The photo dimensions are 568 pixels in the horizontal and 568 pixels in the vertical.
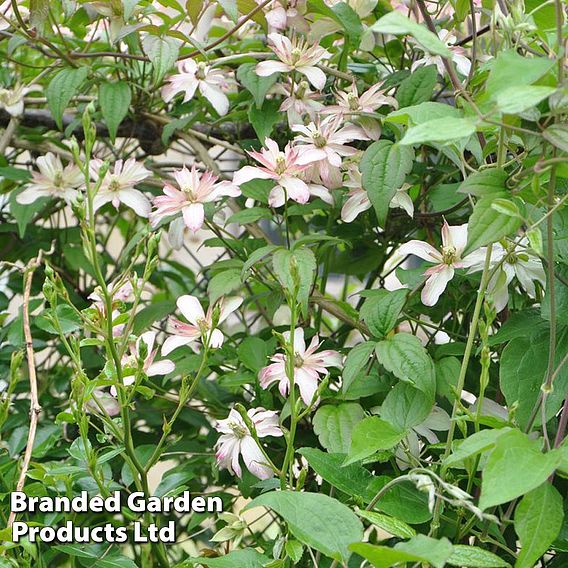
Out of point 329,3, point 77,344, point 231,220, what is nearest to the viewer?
point 77,344

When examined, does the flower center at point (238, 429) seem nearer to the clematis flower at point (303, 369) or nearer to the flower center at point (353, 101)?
the clematis flower at point (303, 369)

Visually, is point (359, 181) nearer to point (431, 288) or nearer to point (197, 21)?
point (431, 288)

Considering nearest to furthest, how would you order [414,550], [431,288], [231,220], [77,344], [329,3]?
[414,550]
[77,344]
[431,288]
[231,220]
[329,3]

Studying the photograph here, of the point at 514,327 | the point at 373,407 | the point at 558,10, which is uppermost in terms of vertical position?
the point at 558,10

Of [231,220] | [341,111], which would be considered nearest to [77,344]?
[231,220]

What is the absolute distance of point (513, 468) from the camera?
1.71 ft

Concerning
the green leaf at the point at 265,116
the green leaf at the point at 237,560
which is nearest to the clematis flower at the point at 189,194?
the green leaf at the point at 265,116

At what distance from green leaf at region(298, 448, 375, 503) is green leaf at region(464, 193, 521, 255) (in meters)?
0.22

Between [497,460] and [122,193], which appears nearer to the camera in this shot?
[497,460]

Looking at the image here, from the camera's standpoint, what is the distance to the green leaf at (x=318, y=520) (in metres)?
0.57

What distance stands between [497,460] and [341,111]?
1.50 ft

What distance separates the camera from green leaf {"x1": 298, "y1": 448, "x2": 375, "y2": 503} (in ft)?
2.28

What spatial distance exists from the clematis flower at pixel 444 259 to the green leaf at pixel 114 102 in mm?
375

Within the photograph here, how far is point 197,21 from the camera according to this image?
97cm
